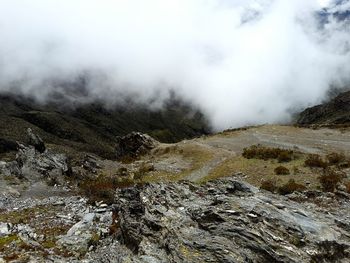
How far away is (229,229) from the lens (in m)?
19.7

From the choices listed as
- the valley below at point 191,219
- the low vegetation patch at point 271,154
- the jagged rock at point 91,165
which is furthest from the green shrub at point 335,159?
the jagged rock at point 91,165

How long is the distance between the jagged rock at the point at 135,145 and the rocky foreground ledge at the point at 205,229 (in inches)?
1744

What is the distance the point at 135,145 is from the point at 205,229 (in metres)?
55.1

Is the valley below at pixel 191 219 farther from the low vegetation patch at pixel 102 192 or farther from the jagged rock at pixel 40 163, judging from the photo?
the jagged rock at pixel 40 163

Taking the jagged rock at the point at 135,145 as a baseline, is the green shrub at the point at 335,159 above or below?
below

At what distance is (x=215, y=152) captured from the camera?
5841cm

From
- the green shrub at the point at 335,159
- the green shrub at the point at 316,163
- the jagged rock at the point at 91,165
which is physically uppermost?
the green shrub at the point at 335,159

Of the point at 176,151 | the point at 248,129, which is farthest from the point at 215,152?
the point at 248,129

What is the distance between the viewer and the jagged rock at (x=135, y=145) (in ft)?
237

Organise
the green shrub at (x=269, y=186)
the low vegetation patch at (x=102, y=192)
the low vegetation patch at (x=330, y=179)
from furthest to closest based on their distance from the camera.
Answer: the green shrub at (x=269, y=186) < the low vegetation patch at (x=102, y=192) < the low vegetation patch at (x=330, y=179)

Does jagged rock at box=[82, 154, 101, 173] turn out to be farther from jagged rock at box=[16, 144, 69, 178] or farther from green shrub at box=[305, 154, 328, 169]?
green shrub at box=[305, 154, 328, 169]

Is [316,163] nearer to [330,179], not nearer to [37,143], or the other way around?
[330,179]

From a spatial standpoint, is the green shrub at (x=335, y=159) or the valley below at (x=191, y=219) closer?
the valley below at (x=191, y=219)

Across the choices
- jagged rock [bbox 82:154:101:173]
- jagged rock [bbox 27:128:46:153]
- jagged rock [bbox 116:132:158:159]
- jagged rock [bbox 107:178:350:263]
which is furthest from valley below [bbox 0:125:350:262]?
jagged rock [bbox 116:132:158:159]
